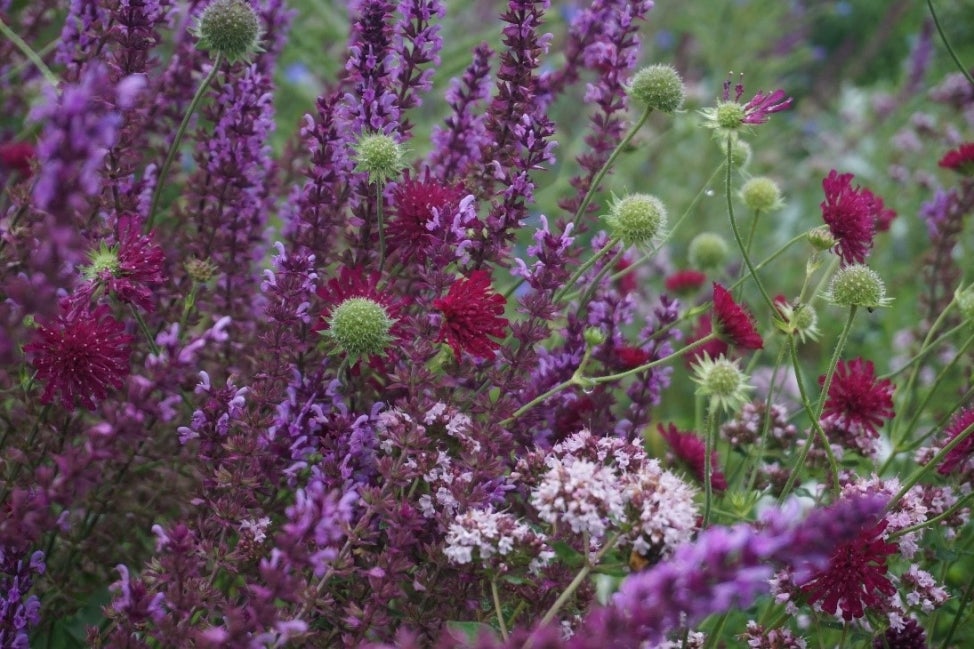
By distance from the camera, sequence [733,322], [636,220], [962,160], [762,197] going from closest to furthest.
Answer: [733,322]
[636,220]
[762,197]
[962,160]

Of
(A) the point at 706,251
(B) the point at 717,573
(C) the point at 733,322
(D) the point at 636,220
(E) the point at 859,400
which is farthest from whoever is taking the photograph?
(A) the point at 706,251

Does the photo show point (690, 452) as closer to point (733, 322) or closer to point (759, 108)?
point (733, 322)

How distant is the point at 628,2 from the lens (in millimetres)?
1706

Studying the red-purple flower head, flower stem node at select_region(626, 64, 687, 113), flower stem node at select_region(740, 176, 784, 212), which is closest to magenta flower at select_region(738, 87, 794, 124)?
flower stem node at select_region(626, 64, 687, 113)

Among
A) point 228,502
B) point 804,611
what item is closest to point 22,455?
point 228,502

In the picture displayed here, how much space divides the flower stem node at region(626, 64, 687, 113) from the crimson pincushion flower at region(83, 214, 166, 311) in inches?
31.7

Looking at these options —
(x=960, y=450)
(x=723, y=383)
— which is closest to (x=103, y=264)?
(x=723, y=383)

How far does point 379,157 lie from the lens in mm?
1437

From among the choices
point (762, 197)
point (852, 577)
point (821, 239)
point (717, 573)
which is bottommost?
point (717, 573)

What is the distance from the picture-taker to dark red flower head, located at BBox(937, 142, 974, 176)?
2086 mm

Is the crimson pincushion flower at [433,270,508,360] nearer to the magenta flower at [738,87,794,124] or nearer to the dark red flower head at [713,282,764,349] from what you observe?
the dark red flower head at [713,282,764,349]

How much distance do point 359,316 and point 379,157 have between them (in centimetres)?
27

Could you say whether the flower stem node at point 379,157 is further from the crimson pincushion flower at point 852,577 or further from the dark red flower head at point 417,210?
the crimson pincushion flower at point 852,577

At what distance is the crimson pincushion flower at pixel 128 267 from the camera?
133 cm
